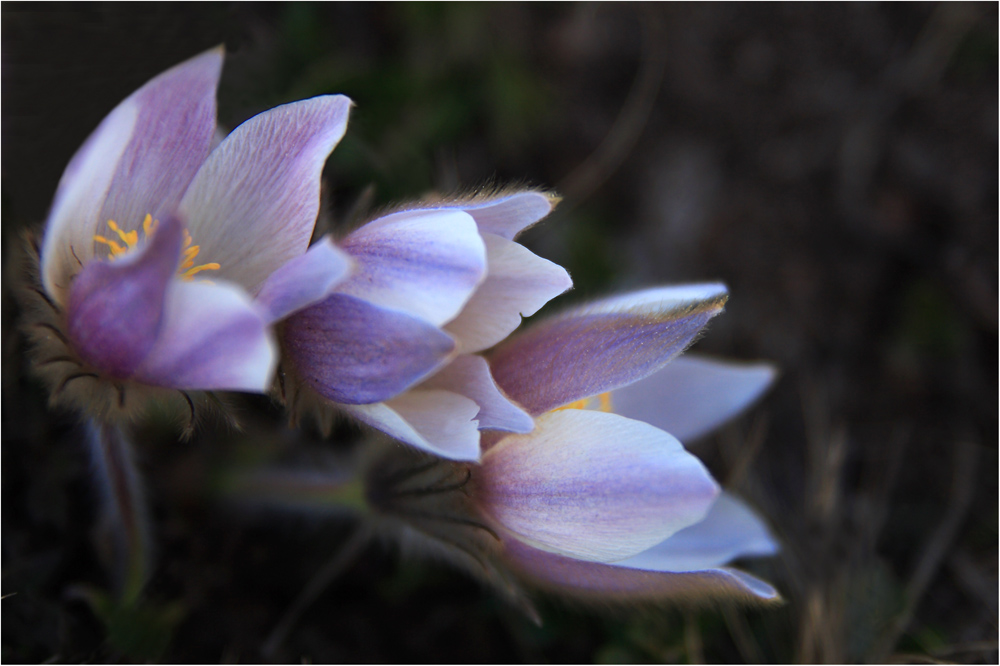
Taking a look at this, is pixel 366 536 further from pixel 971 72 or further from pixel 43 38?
pixel 971 72

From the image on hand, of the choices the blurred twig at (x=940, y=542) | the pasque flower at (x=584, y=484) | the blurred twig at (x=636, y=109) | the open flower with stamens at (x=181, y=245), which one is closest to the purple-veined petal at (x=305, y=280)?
the open flower with stamens at (x=181, y=245)

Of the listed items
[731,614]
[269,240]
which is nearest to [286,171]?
[269,240]

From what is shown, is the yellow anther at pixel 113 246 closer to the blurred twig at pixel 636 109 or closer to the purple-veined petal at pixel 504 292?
the purple-veined petal at pixel 504 292

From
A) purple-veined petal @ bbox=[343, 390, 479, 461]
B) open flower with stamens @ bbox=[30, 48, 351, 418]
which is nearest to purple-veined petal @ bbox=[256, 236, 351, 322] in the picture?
open flower with stamens @ bbox=[30, 48, 351, 418]

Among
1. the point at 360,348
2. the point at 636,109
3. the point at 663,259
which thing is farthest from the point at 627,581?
the point at 636,109

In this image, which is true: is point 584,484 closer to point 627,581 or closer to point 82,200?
point 627,581

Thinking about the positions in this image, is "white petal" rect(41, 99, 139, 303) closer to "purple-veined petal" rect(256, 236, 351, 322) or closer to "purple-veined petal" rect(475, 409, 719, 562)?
"purple-veined petal" rect(256, 236, 351, 322)
